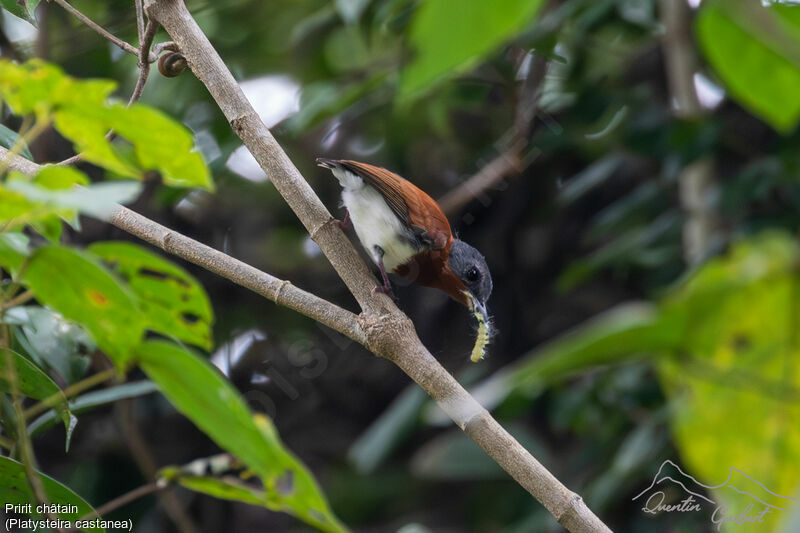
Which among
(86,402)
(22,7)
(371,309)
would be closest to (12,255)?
(371,309)

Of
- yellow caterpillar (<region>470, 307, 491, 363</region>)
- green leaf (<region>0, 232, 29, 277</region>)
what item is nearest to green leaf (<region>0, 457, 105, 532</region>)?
green leaf (<region>0, 232, 29, 277</region>)

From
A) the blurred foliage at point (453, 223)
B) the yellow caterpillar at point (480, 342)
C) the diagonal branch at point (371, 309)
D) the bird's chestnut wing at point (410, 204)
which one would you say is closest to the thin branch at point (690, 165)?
the blurred foliage at point (453, 223)

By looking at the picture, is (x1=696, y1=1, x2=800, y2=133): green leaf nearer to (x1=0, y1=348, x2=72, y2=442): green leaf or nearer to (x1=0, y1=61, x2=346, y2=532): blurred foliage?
(x1=0, y1=61, x2=346, y2=532): blurred foliage

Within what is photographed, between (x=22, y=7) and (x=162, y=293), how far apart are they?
815 mm

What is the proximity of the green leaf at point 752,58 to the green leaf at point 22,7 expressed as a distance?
4.51 feet

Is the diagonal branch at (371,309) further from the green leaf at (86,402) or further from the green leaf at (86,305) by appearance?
the green leaf at (86,305)

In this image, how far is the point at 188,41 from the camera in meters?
1.66

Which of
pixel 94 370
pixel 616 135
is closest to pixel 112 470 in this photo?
pixel 94 370

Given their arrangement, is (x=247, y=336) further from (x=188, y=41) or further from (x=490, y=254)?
(x=188, y=41)

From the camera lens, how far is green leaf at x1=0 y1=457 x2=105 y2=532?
3.86ft

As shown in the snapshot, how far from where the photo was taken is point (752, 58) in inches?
17.6

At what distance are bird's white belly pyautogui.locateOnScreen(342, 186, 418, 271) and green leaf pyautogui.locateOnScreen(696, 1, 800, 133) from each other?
266cm

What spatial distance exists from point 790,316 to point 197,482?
2.05 feet

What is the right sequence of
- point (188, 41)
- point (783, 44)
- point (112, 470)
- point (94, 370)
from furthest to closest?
point (112, 470)
point (94, 370)
point (188, 41)
point (783, 44)
